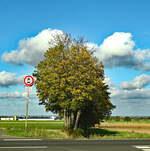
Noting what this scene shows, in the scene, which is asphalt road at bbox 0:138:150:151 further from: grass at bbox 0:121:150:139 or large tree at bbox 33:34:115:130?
large tree at bbox 33:34:115:130

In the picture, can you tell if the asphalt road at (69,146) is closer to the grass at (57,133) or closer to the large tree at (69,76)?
the grass at (57,133)

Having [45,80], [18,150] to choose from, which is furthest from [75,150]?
[45,80]

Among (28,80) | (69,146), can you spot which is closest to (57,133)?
(28,80)

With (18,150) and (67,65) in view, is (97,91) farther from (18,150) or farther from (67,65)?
(18,150)

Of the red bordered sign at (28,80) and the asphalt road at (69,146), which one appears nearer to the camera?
the asphalt road at (69,146)

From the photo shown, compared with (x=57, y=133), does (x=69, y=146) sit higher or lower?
higher

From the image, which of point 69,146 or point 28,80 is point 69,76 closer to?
point 28,80

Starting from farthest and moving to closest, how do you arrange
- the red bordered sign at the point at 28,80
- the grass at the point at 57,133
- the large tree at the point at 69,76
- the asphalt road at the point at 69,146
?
the large tree at the point at 69,76 → the red bordered sign at the point at 28,80 → the grass at the point at 57,133 → the asphalt road at the point at 69,146

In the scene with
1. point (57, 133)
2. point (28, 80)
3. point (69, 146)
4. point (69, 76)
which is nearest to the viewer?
point (69, 146)

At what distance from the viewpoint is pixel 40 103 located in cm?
3186

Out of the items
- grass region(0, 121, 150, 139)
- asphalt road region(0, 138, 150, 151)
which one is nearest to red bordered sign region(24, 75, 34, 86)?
grass region(0, 121, 150, 139)

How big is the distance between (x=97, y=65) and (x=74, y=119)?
7804 millimetres

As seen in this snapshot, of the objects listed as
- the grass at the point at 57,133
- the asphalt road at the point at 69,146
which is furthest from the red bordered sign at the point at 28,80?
the asphalt road at the point at 69,146

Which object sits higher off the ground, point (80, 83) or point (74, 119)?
point (80, 83)
